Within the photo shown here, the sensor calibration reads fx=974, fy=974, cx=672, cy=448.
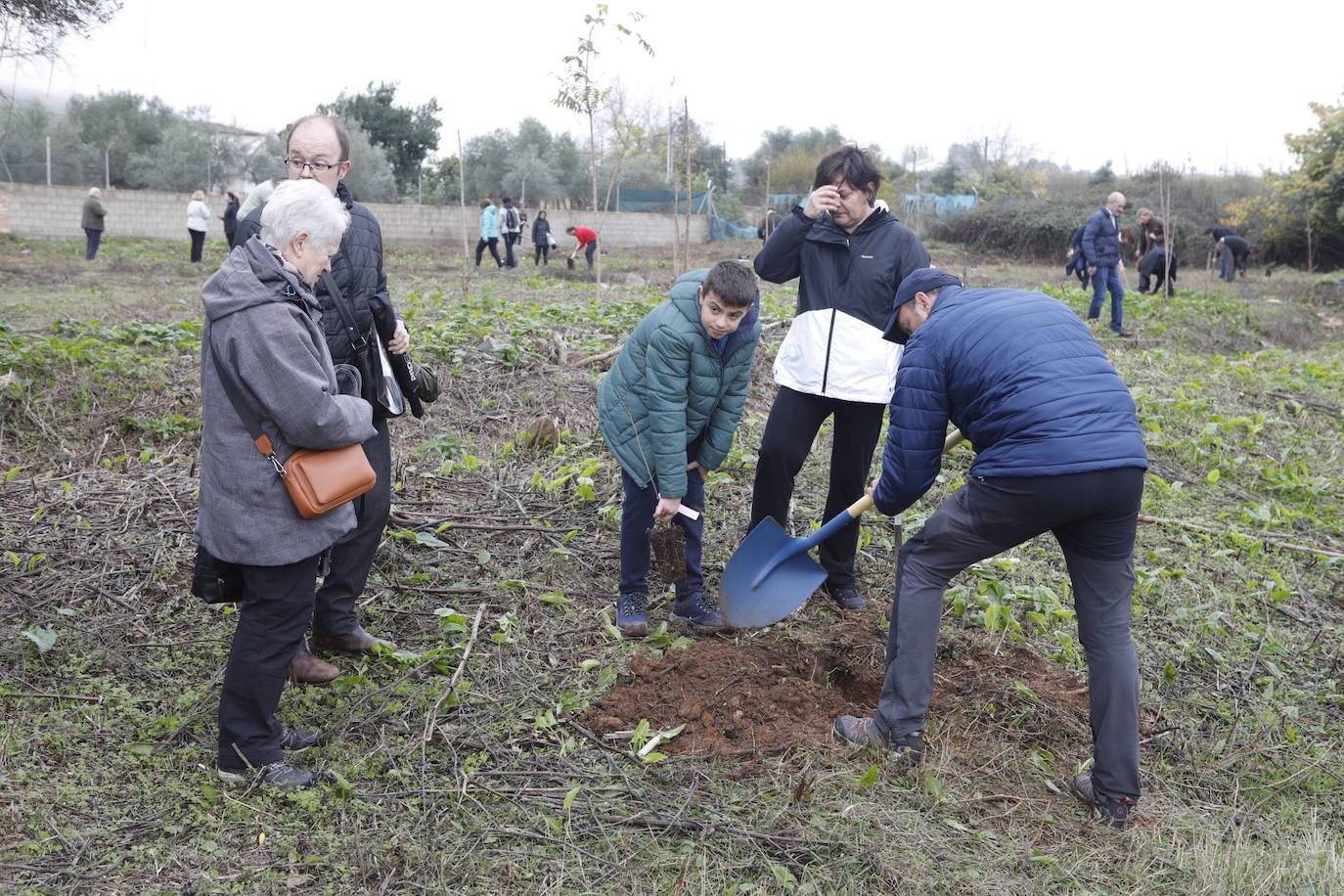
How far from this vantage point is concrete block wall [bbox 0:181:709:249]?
1919cm

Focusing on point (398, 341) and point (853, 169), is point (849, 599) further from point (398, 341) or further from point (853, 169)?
point (398, 341)

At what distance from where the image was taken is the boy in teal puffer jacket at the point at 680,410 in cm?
331

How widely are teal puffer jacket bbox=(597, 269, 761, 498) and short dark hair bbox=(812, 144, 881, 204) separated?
624 mm

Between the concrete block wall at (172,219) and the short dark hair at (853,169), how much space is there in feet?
40.7

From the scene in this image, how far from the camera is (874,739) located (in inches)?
113

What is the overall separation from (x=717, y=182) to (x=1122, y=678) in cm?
3361

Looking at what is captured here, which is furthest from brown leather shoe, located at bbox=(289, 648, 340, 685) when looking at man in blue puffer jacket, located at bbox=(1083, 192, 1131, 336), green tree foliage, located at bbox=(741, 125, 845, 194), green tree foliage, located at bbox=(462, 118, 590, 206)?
green tree foliage, located at bbox=(462, 118, 590, 206)

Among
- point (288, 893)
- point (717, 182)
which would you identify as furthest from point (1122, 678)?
point (717, 182)

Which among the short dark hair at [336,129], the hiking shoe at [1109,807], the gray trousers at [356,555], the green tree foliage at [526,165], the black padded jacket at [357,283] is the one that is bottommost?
the hiking shoe at [1109,807]

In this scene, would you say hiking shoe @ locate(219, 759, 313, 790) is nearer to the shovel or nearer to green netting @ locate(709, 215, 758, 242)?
the shovel

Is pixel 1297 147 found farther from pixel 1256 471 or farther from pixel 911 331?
pixel 911 331

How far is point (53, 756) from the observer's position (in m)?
2.63

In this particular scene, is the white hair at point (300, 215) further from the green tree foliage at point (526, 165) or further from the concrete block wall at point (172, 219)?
the green tree foliage at point (526, 165)

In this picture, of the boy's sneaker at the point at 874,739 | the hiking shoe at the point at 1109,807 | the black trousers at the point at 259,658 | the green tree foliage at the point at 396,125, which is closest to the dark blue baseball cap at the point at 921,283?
the boy's sneaker at the point at 874,739
